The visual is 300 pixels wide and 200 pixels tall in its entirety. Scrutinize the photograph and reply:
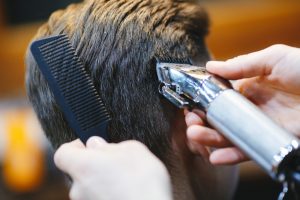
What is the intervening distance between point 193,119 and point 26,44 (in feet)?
7.42

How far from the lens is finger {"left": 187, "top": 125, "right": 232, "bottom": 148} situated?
85 centimetres

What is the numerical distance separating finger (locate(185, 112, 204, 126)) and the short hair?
1.8 inches

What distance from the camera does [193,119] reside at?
2.91 feet

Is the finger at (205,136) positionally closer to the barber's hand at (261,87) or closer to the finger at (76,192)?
the barber's hand at (261,87)

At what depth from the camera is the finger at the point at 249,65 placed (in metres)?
0.86

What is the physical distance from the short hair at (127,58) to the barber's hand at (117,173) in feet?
0.39

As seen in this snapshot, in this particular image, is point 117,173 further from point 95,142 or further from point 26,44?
point 26,44

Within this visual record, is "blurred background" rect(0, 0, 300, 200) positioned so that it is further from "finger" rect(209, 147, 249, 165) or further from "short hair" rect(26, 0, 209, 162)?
"finger" rect(209, 147, 249, 165)

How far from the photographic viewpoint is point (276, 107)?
38.1 inches

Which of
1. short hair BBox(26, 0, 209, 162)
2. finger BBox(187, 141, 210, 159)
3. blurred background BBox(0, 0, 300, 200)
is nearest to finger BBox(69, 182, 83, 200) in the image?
short hair BBox(26, 0, 209, 162)

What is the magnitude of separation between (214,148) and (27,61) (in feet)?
1.38

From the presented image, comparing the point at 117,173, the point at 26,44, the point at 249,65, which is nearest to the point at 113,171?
the point at 117,173

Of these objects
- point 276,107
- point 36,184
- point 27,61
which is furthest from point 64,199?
point 276,107

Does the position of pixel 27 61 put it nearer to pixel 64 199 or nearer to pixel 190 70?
pixel 190 70
